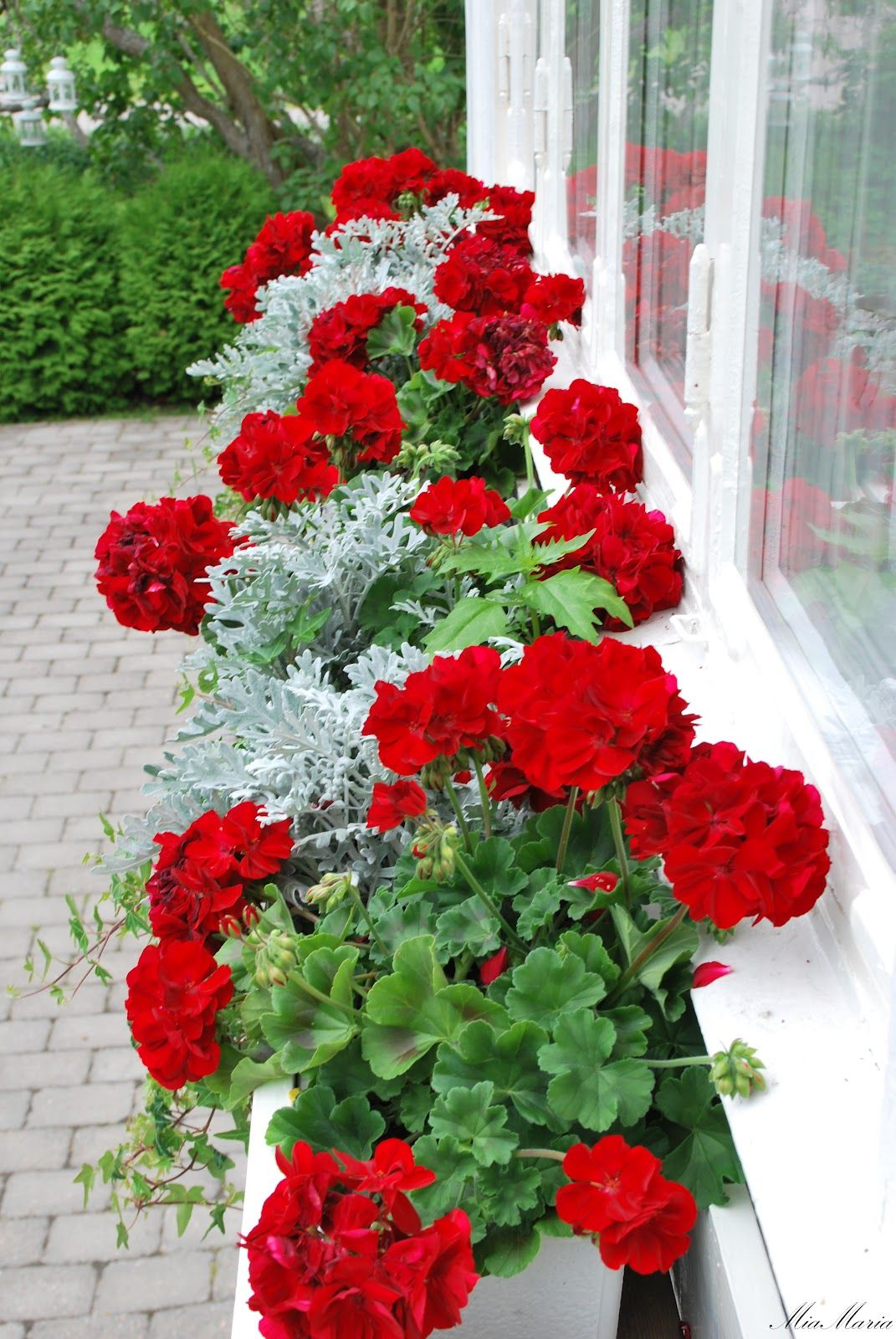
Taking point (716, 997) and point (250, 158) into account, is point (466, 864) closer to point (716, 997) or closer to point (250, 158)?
point (716, 997)

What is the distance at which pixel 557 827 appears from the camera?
124 centimetres

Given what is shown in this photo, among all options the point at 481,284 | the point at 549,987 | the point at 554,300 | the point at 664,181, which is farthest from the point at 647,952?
the point at 481,284

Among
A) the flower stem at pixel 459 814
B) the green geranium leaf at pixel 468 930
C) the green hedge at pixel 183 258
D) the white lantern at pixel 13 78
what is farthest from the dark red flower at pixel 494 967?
the white lantern at pixel 13 78

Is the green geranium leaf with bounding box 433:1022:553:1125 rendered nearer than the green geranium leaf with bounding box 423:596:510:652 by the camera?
Yes

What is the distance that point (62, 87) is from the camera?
7.86m

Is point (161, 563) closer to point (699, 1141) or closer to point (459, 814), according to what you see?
point (459, 814)

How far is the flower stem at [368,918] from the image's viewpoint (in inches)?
47.1

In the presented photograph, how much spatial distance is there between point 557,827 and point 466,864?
0.31ft

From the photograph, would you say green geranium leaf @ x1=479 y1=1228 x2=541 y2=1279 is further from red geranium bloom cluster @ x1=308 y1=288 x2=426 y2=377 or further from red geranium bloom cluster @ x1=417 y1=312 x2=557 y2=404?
red geranium bloom cluster @ x1=308 y1=288 x2=426 y2=377

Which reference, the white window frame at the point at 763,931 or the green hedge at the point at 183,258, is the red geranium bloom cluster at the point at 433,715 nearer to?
the white window frame at the point at 763,931

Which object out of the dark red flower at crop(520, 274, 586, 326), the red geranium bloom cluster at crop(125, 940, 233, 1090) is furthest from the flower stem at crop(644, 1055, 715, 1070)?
the dark red flower at crop(520, 274, 586, 326)

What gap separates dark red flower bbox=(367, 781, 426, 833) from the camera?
3.83 ft

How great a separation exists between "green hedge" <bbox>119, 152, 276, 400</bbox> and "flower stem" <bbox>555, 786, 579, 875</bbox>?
6057 millimetres

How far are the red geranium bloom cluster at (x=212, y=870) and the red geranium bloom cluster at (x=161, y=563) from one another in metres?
0.45
